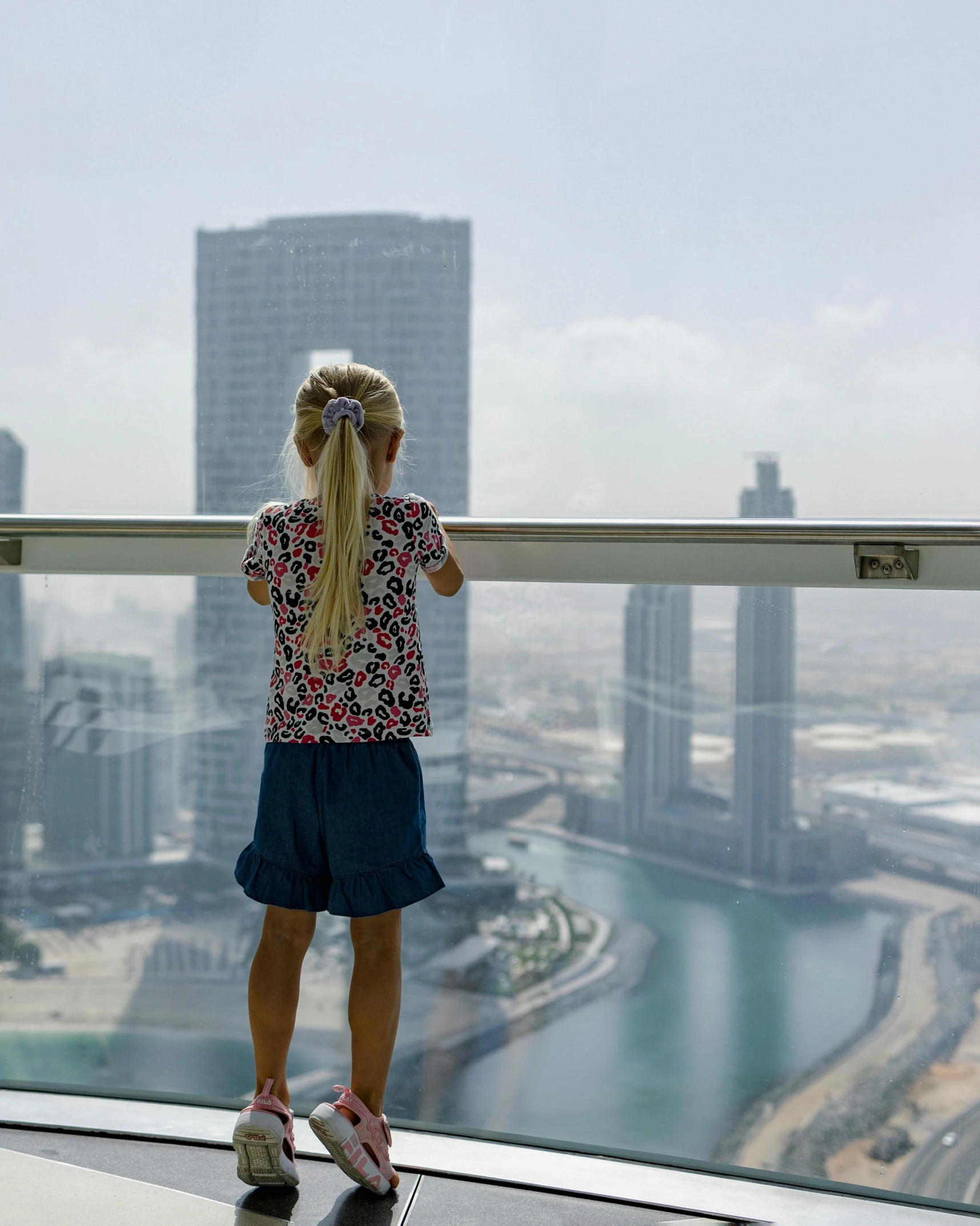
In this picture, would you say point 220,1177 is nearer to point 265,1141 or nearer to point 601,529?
point 265,1141

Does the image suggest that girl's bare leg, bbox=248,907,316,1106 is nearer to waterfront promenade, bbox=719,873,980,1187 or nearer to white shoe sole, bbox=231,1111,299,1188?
white shoe sole, bbox=231,1111,299,1188

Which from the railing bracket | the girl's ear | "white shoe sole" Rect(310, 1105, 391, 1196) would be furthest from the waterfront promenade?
the girl's ear

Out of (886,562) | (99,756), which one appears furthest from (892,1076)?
(99,756)

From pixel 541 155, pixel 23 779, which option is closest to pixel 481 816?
pixel 23 779

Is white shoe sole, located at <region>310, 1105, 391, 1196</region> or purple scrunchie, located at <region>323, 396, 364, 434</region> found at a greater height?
purple scrunchie, located at <region>323, 396, 364, 434</region>

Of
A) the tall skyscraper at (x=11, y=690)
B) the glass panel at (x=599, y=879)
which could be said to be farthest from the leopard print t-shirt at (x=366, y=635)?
the tall skyscraper at (x=11, y=690)

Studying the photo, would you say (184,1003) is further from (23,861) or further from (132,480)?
(132,480)

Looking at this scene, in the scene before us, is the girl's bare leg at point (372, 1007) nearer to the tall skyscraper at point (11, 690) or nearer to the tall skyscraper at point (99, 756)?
the tall skyscraper at point (99, 756)
